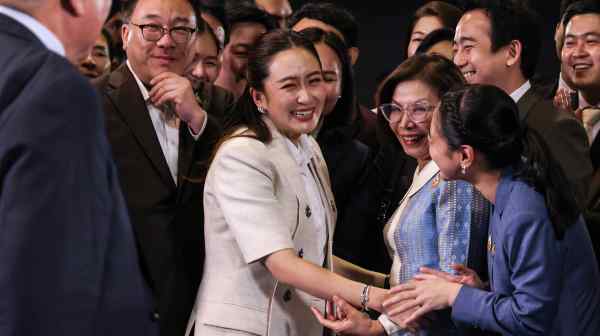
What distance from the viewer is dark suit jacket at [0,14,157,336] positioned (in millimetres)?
1254

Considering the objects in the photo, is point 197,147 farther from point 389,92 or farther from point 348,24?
point 348,24

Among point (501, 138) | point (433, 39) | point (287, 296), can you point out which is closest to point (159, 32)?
point (287, 296)

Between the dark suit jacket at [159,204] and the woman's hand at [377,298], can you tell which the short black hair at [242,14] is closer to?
the dark suit jacket at [159,204]

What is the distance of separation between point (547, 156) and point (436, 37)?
1923 millimetres

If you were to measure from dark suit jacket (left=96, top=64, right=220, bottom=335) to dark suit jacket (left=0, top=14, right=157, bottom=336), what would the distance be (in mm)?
1224

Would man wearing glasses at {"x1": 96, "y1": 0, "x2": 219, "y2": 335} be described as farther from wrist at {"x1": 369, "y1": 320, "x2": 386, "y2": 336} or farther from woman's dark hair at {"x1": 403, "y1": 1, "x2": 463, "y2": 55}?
woman's dark hair at {"x1": 403, "y1": 1, "x2": 463, "y2": 55}

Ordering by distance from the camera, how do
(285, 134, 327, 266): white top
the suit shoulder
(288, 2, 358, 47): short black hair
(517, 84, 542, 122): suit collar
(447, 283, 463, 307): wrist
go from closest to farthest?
(447, 283, 463, 307): wrist → the suit shoulder → (285, 134, 327, 266): white top → (517, 84, 542, 122): suit collar → (288, 2, 358, 47): short black hair

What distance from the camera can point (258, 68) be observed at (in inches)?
104

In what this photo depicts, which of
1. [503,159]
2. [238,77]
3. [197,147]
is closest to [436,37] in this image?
[238,77]

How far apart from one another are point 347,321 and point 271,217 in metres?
0.35

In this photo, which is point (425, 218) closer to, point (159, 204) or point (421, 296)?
point (421, 296)

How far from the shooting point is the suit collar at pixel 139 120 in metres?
2.63

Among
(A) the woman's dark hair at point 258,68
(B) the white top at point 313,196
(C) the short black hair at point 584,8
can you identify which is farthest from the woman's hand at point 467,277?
(C) the short black hair at point 584,8

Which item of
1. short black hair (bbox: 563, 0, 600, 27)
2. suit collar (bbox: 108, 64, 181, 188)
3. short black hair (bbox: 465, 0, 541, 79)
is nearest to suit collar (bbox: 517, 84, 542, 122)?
short black hair (bbox: 465, 0, 541, 79)
